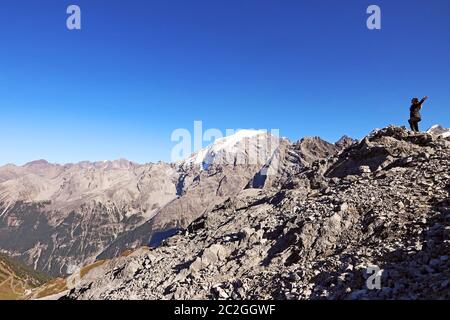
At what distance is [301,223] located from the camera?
2764 centimetres

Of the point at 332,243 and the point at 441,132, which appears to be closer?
the point at 332,243

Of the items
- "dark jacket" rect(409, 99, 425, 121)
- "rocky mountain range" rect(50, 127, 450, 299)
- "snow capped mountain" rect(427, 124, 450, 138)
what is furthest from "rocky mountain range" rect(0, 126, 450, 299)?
"snow capped mountain" rect(427, 124, 450, 138)

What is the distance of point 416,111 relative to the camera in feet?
121

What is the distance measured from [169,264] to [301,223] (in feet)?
36.2

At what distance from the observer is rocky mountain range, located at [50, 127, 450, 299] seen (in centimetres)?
1838

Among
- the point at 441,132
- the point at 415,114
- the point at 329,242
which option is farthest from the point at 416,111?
the point at 441,132

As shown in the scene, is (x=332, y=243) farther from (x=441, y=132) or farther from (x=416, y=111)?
(x=441, y=132)

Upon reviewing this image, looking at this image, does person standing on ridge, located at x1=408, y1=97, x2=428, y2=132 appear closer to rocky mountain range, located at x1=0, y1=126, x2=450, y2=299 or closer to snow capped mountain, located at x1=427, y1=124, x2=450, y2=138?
rocky mountain range, located at x1=0, y1=126, x2=450, y2=299

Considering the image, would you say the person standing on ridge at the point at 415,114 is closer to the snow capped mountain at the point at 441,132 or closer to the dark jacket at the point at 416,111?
the dark jacket at the point at 416,111

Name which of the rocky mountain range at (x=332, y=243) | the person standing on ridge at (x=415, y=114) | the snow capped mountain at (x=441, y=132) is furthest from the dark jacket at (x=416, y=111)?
the snow capped mountain at (x=441, y=132)

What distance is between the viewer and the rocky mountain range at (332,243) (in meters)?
18.4

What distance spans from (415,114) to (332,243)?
19.9 m

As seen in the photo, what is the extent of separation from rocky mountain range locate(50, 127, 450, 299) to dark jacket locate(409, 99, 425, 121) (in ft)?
5.77
